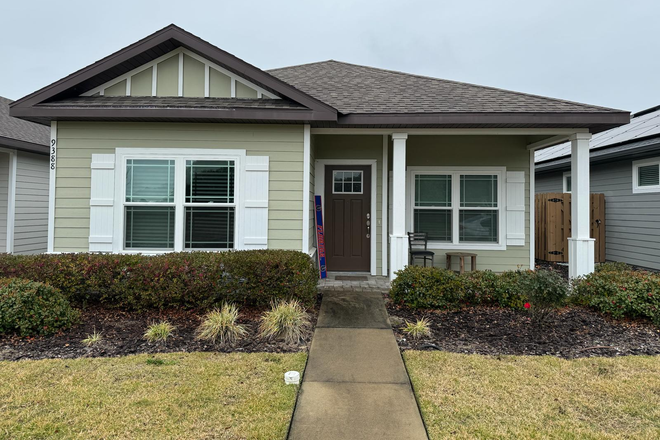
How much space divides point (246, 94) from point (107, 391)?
472 centimetres

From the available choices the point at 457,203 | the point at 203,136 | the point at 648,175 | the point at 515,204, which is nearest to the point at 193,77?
the point at 203,136

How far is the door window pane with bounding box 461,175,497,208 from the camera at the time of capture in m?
7.53

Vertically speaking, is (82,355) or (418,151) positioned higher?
(418,151)

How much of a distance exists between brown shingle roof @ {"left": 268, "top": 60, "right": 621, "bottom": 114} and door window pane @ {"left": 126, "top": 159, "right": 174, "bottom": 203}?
2.90 metres

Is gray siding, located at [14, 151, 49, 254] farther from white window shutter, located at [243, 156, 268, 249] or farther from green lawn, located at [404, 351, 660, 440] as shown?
green lawn, located at [404, 351, 660, 440]

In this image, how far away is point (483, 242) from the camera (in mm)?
7527

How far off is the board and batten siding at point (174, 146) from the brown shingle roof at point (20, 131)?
3459mm

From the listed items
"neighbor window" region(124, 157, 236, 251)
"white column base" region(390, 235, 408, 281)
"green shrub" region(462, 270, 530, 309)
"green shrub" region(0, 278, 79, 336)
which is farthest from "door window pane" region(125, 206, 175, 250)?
"green shrub" region(462, 270, 530, 309)

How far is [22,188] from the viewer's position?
8.62 m

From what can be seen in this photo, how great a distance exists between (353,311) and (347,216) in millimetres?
2875

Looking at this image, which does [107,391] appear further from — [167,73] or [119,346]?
[167,73]

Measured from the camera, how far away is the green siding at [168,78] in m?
6.03

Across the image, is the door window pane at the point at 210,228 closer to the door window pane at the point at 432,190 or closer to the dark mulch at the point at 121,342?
the dark mulch at the point at 121,342

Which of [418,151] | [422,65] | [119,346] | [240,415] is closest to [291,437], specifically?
[240,415]
